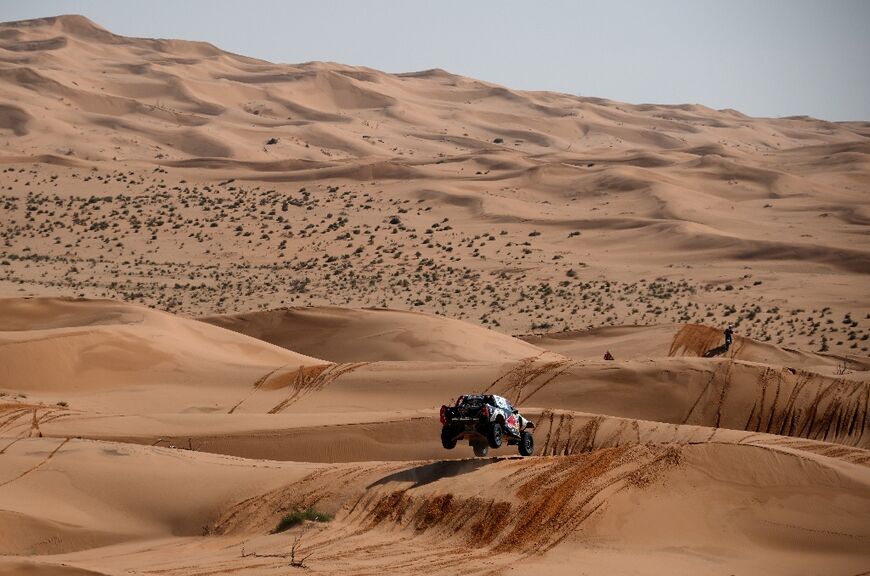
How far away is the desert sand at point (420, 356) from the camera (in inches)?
548

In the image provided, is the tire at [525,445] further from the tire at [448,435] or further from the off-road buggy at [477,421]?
the tire at [448,435]

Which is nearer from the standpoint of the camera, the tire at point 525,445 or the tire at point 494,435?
the tire at point 494,435

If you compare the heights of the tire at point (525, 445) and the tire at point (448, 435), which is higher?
the tire at point (448, 435)

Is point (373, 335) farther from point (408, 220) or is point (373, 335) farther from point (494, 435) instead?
point (408, 220)

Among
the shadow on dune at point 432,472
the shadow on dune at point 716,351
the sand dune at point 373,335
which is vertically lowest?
the sand dune at point 373,335

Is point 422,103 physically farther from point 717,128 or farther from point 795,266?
point 795,266

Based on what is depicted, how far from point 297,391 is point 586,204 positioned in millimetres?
44995

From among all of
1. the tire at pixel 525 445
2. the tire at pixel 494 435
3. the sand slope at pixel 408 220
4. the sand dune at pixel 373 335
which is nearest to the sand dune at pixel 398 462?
the tire at pixel 494 435

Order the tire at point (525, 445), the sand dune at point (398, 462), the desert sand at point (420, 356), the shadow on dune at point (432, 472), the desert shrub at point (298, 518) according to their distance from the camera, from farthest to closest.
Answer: the tire at point (525, 445), the shadow on dune at point (432, 472), the desert shrub at point (298, 518), the desert sand at point (420, 356), the sand dune at point (398, 462)

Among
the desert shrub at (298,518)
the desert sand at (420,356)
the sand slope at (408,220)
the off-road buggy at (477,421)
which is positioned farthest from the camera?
the sand slope at (408,220)

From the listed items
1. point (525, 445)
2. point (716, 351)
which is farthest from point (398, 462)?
point (716, 351)

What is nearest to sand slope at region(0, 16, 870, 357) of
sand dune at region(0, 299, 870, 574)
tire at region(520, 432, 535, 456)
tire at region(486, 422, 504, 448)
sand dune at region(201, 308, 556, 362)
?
sand dune at region(201, 308, 556, 362)

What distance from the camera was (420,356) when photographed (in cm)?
2978

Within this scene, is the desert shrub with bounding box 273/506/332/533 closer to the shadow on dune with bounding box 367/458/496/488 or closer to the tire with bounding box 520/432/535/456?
the shadow on dune with bounding box 367/458/496/488
